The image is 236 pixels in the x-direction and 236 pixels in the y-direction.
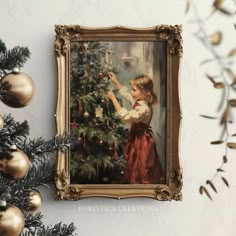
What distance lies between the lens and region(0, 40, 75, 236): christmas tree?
103 centimetres

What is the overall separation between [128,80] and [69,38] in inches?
9.3

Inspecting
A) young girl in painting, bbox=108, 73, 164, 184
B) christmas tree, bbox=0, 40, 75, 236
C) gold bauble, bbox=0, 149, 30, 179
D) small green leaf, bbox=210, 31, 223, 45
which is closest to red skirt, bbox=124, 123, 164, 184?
young girl in painting, bbox=108, 73, 164, 184

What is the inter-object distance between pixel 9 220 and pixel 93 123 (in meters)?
0.60

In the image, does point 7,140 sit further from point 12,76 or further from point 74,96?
point 74,96

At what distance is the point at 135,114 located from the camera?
156cm

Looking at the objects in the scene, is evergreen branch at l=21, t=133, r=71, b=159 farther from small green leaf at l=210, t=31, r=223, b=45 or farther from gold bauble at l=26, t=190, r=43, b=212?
small green leaf at l=210, t=31, r=223, b=45

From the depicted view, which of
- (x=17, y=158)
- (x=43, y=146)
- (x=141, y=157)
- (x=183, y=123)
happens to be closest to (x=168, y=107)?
(x=183, y=123)

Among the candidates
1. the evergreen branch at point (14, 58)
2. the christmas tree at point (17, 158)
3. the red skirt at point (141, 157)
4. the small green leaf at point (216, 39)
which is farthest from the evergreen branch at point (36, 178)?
the small green leaf at point (216, 39)

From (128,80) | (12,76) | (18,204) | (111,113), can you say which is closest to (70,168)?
(111,113)

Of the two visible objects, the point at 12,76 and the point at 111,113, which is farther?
the point at 111,113

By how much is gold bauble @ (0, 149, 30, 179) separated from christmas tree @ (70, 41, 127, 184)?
0.47m

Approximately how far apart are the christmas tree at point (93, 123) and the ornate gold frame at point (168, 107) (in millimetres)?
24

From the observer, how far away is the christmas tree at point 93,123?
1.55 metres

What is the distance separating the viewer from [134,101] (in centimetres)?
156
